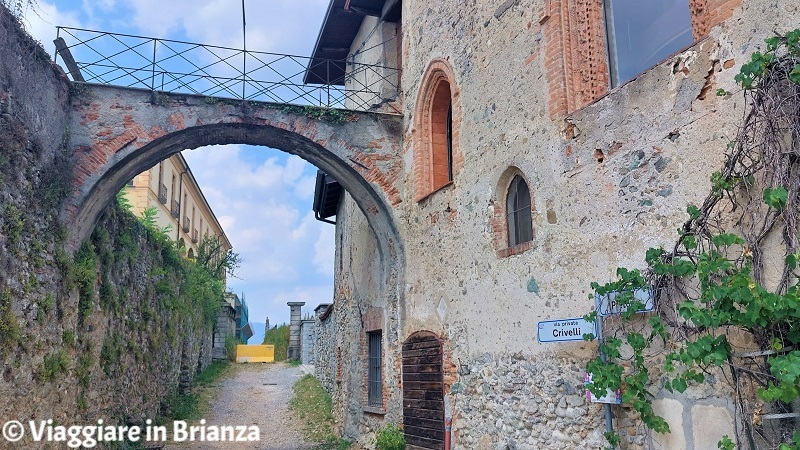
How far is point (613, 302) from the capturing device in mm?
5211

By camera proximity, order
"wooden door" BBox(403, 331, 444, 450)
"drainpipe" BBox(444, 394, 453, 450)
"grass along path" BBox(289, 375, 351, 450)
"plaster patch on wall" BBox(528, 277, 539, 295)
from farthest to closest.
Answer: "grass along path" BBox(289, 375, 351, 450)
"wooden door" BBox(403, 331, 444, 450)
"drainpipe" BBox(444, 394, 453, 450)
"plaster patch on wall" BBox(528, 277, 539, 295)

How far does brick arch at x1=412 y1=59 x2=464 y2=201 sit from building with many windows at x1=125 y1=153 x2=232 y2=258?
11074mm

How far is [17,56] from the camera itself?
22.6 ft

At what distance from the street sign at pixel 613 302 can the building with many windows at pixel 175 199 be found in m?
14.9

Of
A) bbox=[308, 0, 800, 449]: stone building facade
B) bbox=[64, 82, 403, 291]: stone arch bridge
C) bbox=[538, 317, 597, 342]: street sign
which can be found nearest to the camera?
bbox=[308, 0, 800, 449]: stone building facade

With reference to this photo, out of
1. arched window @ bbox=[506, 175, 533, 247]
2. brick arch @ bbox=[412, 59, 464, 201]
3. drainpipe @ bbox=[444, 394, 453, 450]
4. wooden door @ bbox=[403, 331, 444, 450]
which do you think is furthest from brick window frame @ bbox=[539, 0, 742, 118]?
drainpipe @ bbox=[444, 394, 453, 450]

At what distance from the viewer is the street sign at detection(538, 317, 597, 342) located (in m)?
5.54

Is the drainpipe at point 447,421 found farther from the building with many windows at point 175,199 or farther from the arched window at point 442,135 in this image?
the building with many windows at point 175,199

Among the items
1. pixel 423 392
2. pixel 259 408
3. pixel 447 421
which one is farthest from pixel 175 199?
pixel 447 421

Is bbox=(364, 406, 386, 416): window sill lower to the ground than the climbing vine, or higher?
lower

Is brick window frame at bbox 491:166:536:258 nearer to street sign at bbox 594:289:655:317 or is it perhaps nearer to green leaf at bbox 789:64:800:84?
street sign at bbox 594:289:655:317

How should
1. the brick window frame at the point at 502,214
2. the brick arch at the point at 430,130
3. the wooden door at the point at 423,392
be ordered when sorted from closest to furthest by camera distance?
the brick window frame at the point at 502,214 → the wooden door at the point at 423,392 → the brick arch at the point at 430,130

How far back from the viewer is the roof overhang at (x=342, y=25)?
1121cm

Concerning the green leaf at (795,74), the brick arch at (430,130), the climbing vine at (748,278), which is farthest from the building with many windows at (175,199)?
the green leaf at (795,74)
